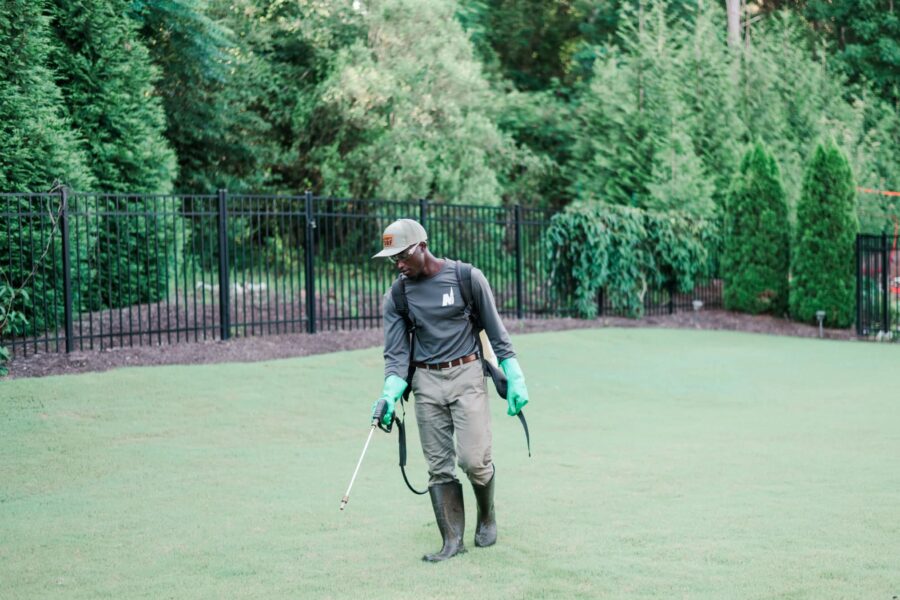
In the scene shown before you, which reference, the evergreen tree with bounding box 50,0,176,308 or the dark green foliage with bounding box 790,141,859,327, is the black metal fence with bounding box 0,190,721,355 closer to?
the evergreen tree with bounding box 50,0,176,308

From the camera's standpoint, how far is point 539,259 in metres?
20.4

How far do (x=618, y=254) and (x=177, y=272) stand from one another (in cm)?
852

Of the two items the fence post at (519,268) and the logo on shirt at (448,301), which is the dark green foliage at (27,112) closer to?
the fence post at (519,268)

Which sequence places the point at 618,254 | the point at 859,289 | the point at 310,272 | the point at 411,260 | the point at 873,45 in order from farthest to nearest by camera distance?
the point at 873,45, the point at 618,254, the point at 859,289, the point at 310,272, the point at 411,260

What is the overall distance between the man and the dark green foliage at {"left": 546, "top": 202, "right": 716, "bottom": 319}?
14.4m

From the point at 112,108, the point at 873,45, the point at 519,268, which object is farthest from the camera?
the point at 873,45

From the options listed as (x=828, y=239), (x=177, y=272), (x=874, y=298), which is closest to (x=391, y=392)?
(x=177, y=272)

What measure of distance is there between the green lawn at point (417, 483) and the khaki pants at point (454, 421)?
1.61 ft

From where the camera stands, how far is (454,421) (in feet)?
18.8

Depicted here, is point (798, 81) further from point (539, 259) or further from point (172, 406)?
point (172, 406)

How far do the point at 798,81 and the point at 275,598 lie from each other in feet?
92.5

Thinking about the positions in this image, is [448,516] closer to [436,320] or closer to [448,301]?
[436,320]

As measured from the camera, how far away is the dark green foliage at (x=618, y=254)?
20188 millimetres

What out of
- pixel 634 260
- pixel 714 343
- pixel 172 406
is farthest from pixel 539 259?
pixel 172 406
